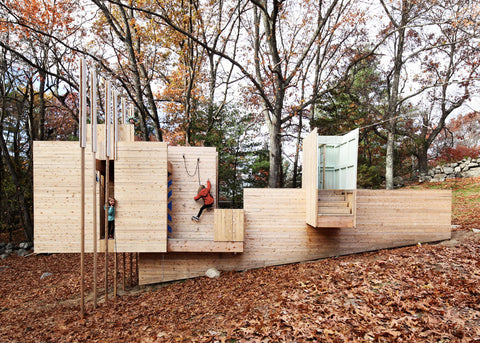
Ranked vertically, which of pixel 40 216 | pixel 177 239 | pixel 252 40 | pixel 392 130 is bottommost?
pixel 177 239

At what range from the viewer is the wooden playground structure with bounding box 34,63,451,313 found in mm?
7762

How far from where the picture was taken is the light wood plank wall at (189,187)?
8.88 meters

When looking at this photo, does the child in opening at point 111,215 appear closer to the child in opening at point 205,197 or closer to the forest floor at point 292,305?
the forest floor at point 292,305

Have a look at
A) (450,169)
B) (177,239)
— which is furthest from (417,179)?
(177,239)

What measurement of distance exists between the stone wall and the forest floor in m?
8.33

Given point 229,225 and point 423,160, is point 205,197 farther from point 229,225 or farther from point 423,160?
point 423,160

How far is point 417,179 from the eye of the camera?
18484 mm

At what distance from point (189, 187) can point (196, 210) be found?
82cm

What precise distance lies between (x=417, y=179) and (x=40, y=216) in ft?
69.9

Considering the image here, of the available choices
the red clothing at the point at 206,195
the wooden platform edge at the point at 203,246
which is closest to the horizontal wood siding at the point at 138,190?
the wooden platform edge at the point at 203,246

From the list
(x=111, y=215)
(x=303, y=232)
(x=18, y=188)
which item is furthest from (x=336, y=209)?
(x=18, y=188)

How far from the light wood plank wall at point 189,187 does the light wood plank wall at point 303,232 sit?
905 millimetres

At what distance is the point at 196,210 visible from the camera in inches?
352

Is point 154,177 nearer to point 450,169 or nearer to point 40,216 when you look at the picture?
point 40,216
